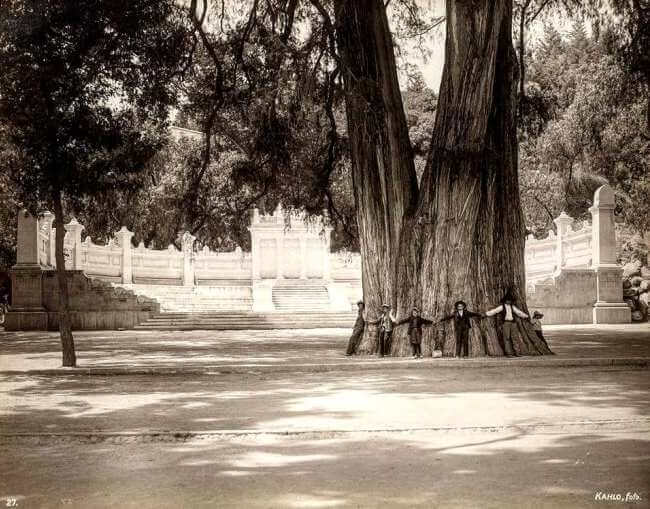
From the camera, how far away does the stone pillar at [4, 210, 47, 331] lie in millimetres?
25766

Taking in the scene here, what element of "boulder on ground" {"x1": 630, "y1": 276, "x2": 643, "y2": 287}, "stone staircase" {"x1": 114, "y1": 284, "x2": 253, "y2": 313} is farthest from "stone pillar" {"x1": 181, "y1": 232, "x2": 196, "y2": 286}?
"boulder on ground" {"x1": 630, "y1": 276, "x2": 643, "y2": 287}

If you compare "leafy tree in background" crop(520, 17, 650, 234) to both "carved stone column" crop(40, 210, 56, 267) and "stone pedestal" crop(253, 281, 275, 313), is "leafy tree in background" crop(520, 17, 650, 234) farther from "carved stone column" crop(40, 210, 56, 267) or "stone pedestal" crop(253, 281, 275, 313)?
"carved stone column" crop(40, 210, 56, 267)

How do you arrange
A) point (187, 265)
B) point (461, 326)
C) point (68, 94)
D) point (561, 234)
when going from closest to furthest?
point (68, 94) < point (461, 326) < point (561, 234) < point (187, 265)

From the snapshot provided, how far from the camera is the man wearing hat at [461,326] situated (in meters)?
13.5

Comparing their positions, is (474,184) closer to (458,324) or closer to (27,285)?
(458,324)

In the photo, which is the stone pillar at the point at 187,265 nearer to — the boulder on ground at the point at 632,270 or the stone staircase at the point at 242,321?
the stone staircase at the point at 242,321

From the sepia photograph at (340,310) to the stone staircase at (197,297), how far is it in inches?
28.1

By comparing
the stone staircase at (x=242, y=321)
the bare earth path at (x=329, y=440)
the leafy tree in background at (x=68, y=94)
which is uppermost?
the leafy tree in background at (x=68, y=94)

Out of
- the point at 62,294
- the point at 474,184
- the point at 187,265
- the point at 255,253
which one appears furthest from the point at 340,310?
the point at 62,294

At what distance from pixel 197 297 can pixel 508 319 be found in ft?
64.7

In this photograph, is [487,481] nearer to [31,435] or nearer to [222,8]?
[31,435]

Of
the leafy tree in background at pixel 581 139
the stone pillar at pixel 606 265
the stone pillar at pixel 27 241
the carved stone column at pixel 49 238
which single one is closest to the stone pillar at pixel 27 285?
the stone pillar at pixel 27 241

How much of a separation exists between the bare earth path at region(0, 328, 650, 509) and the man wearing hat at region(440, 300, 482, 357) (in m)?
1.87

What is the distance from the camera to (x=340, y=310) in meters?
29.8
